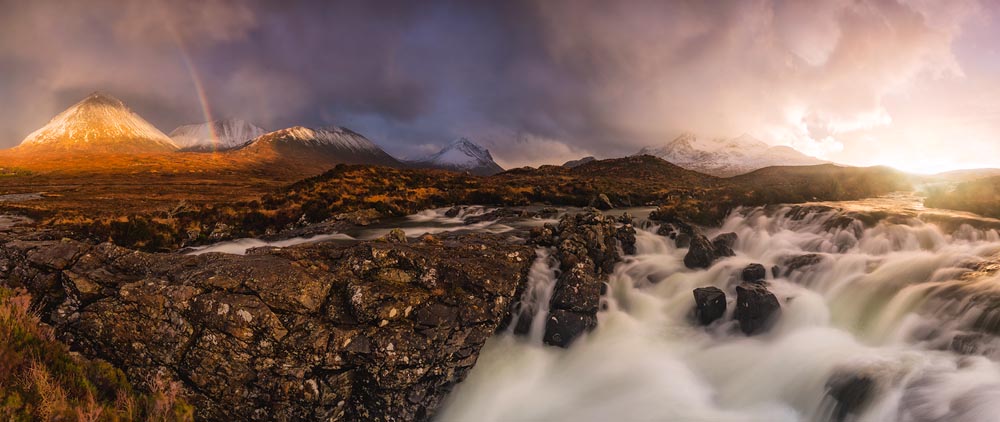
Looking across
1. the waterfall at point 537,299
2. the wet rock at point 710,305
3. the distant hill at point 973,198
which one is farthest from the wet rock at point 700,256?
the distant hill at point 973,198

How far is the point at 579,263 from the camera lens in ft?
40.1

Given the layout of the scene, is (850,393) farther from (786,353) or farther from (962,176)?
(962,176)

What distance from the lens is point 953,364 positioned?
808 centimetres

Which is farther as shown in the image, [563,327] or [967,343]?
[563,327]

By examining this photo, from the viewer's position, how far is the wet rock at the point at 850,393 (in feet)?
25.2

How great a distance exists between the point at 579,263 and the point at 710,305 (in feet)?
14.0

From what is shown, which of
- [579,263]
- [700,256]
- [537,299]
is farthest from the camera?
[700,256]

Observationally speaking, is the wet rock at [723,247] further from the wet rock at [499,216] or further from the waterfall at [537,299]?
the wet rock at [499,216]

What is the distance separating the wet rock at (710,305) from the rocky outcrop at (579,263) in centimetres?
315

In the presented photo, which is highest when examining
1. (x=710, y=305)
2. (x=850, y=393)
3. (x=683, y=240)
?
(x=683, y=240)

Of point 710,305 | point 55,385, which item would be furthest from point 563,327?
point 55,385

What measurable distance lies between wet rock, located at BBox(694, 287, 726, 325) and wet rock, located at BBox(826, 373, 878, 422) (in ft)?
10.9

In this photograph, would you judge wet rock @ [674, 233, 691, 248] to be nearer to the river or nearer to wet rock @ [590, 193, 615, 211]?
the river

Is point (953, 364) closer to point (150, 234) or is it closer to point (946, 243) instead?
point (946, 243)
